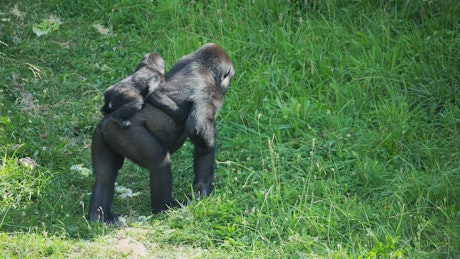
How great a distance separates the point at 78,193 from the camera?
6777 mm

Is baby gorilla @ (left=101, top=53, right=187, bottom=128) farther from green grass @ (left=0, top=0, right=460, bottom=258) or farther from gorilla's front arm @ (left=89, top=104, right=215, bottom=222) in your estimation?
green grass @ (left=0, top=0, right=460, bottom=258)

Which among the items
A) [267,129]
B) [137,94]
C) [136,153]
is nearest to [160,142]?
[136,153]

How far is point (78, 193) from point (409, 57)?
3.47 meters

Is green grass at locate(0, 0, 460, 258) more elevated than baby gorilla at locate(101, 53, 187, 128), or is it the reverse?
baby gorilla at locate(101, 53, 187, 128)

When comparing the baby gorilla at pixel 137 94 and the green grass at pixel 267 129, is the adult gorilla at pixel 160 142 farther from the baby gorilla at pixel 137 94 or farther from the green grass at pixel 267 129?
the green grass at pixel 267 129

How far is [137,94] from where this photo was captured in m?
6.36

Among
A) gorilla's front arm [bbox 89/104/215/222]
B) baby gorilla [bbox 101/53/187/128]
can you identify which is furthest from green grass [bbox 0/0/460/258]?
baby gorilla [bbox 101/53/187/128]

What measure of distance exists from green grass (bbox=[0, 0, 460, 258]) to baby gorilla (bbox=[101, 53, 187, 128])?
0.70 meters

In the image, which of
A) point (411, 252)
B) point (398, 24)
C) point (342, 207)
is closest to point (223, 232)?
point (342, 207)

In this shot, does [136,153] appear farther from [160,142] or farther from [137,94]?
[137,94]

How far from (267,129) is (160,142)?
1.32 metres

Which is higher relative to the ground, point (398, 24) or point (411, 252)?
point (398, 24)

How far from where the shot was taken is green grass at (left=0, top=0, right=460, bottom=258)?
5.98 meters

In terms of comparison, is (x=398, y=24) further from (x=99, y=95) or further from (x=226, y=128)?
(x=99, y=95)
